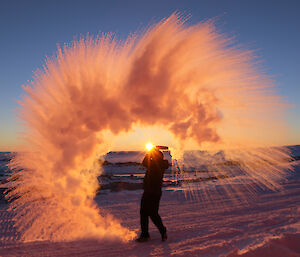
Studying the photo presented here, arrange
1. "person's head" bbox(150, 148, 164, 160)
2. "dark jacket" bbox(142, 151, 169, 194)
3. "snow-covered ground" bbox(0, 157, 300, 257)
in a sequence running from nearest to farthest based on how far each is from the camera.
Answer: "snow-covered ground" bbox(0, 157, 300, 257), "dark jacket" bbox(142, 151, 169, 194), "person's head" bbox(150, 148, 164, 160)

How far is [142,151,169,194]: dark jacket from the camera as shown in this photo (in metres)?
4.73

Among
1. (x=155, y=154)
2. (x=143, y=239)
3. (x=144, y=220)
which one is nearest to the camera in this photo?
(x=143, y=239)

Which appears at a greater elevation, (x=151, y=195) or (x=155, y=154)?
(x=155, y=154)

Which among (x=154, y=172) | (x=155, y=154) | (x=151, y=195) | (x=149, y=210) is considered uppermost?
(x=155, y=154)

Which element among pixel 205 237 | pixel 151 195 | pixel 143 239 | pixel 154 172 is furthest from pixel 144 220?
pixel 205 237

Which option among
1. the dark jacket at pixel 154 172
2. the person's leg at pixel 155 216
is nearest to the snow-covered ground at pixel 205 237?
the person's leg at pixel 155 216

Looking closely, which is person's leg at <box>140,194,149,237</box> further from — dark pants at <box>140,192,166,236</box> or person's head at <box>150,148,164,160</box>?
person's head at <box>150,148,164,160</box>

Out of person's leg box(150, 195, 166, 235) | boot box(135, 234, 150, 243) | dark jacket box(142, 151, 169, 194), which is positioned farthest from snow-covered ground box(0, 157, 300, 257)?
dark jacket box(142, 151, 169, 194)

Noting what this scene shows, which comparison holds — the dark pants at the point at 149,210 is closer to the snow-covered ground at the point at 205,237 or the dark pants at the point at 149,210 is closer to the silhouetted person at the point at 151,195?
the silhouetted person at the point at 151,195

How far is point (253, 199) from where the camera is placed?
29.6 ft

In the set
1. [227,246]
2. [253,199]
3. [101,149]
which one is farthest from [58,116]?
[253,199]

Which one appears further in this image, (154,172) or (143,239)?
(154,172)

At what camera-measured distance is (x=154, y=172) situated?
15.6 ft

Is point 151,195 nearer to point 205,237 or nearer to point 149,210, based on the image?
point 149,210
